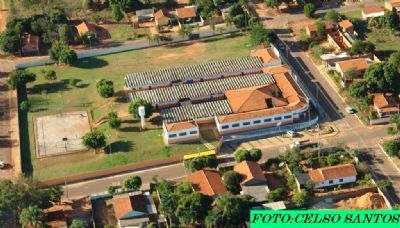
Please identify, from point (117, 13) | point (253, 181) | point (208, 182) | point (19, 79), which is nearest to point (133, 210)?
point (208, 182)

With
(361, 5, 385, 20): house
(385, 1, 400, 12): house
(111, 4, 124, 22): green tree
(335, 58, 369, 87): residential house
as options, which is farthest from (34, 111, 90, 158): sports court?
(385, 1, 400, 12): house

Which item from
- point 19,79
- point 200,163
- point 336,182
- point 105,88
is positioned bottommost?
point 336,182

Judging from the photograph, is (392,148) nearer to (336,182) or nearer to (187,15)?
(336,182)

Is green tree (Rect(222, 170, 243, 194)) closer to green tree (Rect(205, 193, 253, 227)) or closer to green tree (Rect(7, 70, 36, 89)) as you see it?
green tree (Rect(205, 193, 253, 227))

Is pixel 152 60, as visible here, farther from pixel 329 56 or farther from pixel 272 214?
pixel 272 214

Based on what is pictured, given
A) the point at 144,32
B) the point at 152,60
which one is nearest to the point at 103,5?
the point at 144,32

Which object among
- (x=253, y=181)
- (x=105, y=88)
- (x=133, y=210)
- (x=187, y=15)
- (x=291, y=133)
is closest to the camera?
(x=133, y=210)
